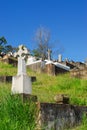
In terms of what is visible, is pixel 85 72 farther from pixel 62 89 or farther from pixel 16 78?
pixel 16 78

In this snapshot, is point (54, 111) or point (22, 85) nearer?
point (54, 111)

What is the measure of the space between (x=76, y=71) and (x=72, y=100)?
33.5 feet

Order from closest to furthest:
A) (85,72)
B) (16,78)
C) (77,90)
A: (16,78), (77,90), (85,72)

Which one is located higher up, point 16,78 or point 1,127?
point 16,78

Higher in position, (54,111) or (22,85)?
(22,85)

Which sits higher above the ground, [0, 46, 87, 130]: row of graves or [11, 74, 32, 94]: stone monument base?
[11, 74, 32, 94]: stone monument base

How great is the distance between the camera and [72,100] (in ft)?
39.2

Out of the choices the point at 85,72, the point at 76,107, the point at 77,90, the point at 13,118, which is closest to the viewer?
the point at 13,118

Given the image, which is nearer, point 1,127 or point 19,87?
point 1,127

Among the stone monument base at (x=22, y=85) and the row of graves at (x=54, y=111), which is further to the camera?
the stone monument base at (x=22, y=85)

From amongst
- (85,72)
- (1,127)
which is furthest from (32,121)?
(85,72)

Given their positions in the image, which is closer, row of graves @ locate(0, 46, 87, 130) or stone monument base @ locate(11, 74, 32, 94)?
row of graves @ locate(0, 46, 87, 130)

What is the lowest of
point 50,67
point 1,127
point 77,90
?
point 1,127

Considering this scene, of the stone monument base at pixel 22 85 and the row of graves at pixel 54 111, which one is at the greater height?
the stone monument base at pixel 22 85
